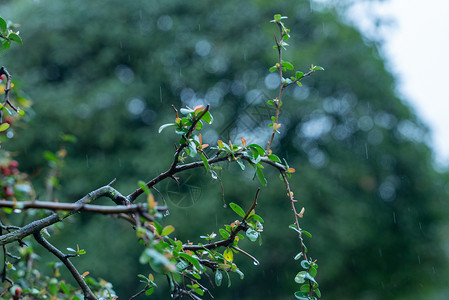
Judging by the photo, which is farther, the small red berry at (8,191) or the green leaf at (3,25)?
the small red berry at (8,191)

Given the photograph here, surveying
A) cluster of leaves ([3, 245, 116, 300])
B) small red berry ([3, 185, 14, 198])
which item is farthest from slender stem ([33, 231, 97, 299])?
small red berry ([3, 185, 14, 198])

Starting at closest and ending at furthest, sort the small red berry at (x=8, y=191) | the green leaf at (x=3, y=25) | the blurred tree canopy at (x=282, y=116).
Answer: the green leaf at (x=3, y=25) < the small red berry at (x=8, y=191) < the blurred tree canopy at (x=282, y=116)

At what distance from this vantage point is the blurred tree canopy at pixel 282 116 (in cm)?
452

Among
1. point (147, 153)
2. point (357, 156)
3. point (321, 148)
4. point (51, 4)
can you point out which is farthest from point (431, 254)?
point (51, 4)

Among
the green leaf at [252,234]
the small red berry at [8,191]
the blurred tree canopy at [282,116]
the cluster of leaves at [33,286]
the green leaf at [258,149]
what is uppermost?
the green leaf at [258,149]

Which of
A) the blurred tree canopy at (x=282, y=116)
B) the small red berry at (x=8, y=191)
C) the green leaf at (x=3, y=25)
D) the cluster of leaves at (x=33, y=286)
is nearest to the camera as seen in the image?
the cluster of leaves at (x=33, y=286)

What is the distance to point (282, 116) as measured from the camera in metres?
4.62

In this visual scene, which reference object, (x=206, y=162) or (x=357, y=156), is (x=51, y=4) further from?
(x=206, y=162)

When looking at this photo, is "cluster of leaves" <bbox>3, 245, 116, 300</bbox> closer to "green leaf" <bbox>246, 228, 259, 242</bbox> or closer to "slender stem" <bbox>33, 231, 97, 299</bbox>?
"slender stem" <bbox>33, 231, 97, 299</bbox>

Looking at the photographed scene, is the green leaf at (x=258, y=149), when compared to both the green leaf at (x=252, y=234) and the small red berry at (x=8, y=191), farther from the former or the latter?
the small red berry at (x=8, y=191)

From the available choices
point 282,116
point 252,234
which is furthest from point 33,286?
point 282,116

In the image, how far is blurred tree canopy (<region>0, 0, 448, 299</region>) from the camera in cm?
452

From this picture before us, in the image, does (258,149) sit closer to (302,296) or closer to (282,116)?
(302,296)

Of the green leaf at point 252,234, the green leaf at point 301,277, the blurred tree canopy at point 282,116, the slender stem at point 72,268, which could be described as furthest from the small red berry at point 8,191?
the blurred tree canopy at point 282,116
